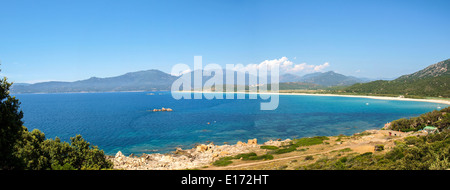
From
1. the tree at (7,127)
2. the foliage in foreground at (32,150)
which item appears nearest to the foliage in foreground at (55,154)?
the foliage in foreground at (32,150)

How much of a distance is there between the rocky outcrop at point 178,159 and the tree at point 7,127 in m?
14.2

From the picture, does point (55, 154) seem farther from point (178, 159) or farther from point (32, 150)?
point (178, 159)

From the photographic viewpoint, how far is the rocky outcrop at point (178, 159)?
29859 millimetres

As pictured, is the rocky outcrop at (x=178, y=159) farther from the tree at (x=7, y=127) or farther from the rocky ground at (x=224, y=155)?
the tree at (x=7, y=127)

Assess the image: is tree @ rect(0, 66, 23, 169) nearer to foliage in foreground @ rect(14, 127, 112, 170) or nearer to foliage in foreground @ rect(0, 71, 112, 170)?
foliage in foreground @ rect(0, 71, 112, 170)

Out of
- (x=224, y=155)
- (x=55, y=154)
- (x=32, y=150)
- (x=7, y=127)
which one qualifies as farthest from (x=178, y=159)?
(x=7, y=127)

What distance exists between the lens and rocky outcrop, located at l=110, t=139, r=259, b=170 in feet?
98.0

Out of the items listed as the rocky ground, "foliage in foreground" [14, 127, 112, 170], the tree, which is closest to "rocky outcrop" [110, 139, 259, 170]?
the rocky ground

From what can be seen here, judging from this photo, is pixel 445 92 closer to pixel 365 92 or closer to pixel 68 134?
pixel 365 92

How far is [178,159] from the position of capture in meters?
34.3

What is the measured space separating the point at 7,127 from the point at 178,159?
22270 mm
